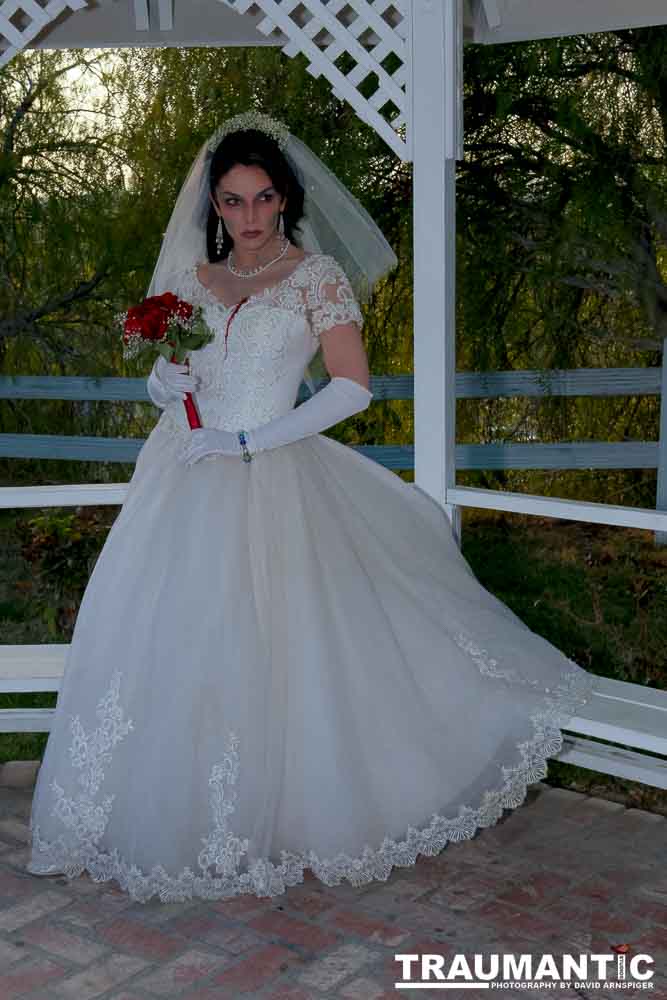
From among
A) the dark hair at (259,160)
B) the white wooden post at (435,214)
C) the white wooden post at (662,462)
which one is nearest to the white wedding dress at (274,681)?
the dark hair at (259,160)

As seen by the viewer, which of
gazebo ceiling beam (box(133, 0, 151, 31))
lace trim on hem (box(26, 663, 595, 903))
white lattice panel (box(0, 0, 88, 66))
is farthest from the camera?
gazebo ceiling beam (box(133, 0, 151, 31))

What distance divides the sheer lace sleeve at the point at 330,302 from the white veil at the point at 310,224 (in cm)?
19

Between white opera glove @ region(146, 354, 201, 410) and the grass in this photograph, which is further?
the grass

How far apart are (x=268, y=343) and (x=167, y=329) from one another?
29 cm

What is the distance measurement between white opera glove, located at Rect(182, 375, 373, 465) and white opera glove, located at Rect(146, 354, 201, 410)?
15 cm

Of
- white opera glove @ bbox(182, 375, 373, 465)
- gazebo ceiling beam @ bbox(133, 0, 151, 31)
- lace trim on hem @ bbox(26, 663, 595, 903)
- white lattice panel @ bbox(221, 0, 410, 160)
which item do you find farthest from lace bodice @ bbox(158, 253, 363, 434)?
gazebo ceiling beam @ bbox(133, 0, 151, 31)

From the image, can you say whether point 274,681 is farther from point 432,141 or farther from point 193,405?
point 432,141

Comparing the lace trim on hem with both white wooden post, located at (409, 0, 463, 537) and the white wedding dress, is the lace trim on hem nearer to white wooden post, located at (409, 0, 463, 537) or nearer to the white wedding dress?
the white wedding dress

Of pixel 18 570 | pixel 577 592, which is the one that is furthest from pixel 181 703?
pixel 18 570

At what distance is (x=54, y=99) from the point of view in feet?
25.8

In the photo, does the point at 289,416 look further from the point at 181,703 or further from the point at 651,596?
the point at 651,596

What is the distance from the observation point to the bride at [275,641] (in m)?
3.03

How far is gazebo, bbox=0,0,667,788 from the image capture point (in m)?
3.54

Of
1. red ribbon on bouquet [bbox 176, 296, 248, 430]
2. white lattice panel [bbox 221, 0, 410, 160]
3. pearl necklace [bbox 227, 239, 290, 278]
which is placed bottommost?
red ribbon on bouquet [bbox 176, 296, 248, 430]
